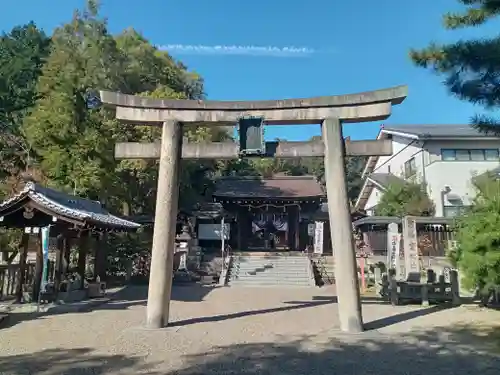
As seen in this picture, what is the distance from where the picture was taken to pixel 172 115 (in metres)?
8.90

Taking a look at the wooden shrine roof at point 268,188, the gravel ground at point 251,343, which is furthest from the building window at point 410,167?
the gravel ground at point 251,343

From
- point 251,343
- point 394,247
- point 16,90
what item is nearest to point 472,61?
point 251,343

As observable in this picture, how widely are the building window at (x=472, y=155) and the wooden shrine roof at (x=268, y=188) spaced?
8017 millimetres

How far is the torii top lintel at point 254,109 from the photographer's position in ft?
28.2

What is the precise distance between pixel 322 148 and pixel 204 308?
558 centimetres

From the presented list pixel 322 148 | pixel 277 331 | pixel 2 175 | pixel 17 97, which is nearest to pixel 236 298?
pixel 277 331

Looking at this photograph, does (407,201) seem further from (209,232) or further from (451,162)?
(209,232)

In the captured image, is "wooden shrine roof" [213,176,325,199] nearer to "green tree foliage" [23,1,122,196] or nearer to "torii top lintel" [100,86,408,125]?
"green tree foliage" [23,1,122,196]

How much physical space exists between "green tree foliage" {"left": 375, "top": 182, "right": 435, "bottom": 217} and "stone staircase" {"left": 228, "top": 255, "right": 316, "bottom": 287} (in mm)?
6777

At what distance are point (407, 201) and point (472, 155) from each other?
4.66m

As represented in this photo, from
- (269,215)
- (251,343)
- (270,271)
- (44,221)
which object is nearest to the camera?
(251,343)

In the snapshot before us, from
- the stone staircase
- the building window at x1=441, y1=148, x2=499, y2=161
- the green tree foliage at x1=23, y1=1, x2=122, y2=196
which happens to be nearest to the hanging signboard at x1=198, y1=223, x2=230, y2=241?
the stone staircase

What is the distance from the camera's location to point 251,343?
6.89 metres

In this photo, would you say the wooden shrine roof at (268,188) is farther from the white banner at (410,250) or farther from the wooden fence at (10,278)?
the wooden fence at (10,278)
